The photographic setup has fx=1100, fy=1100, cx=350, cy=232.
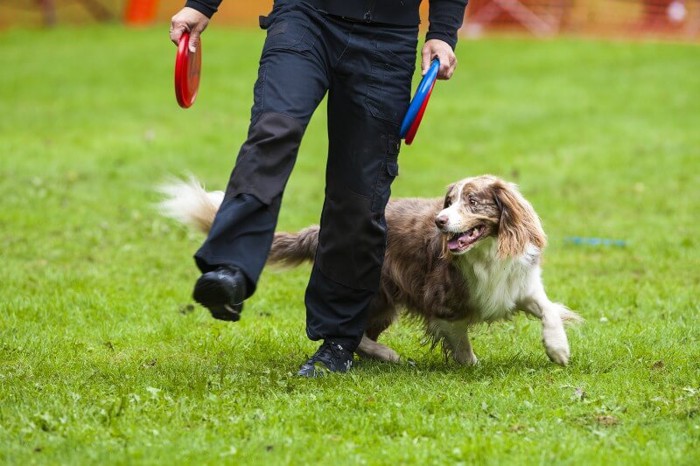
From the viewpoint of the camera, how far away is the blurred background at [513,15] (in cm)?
2642

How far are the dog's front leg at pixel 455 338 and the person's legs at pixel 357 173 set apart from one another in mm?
435

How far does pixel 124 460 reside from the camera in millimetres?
4191

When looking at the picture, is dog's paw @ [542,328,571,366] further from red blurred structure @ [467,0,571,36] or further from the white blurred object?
the white blurred object

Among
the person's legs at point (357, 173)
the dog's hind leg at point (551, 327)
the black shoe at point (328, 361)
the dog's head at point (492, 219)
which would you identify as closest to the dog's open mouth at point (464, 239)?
the dog's head at point (492, 219)

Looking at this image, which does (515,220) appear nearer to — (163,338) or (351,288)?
(351,288)

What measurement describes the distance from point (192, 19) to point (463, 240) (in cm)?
178

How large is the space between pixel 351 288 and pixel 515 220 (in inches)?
A: 36.7

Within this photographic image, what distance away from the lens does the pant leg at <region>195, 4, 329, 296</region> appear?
490 cm

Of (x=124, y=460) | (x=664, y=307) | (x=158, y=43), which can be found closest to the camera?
(x=124, y=460)

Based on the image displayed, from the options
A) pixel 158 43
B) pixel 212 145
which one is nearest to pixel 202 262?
pixel 212 145

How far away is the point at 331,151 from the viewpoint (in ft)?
18.5

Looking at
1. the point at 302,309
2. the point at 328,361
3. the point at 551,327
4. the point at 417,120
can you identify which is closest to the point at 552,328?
the point at 551,327

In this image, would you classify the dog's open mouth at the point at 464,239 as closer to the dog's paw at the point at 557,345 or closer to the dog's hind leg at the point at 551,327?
the dog's hind leg at the point at 551,327

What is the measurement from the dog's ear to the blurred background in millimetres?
20667
